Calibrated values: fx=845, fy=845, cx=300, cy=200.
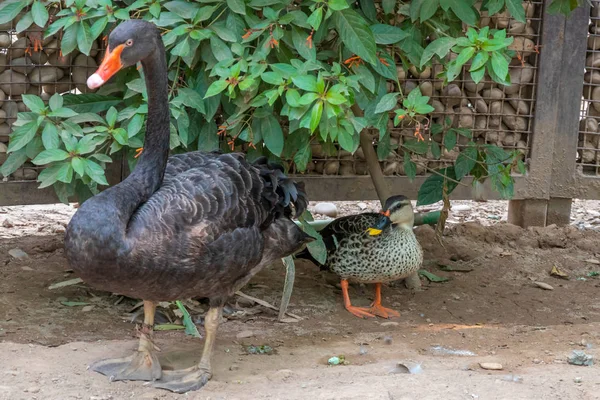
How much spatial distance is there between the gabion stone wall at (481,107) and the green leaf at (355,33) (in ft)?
6.25

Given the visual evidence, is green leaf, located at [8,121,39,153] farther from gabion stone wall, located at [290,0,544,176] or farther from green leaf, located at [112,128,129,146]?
gabion stone wall, located at [290,0,544,176]

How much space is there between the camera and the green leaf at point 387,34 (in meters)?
5.14

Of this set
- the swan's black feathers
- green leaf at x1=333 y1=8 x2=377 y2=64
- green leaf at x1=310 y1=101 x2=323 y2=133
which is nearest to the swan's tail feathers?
the swan's black feathers

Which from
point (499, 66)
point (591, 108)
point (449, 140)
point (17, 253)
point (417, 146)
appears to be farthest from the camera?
point (591, 108)

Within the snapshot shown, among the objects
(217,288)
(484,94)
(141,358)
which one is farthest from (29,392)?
(484,94)

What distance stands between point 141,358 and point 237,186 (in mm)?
1064

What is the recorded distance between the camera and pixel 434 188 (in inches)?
256

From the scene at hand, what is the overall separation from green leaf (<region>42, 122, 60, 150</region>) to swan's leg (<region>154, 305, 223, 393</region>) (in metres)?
1.37

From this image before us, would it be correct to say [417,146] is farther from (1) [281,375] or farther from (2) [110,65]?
(2) [110,65]

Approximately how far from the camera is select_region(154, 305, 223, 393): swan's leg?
4.39m

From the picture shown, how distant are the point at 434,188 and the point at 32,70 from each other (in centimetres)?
312

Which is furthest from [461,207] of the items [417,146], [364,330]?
[364,330]

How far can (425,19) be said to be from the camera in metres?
5.01

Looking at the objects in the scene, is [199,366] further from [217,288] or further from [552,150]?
[552,150]
